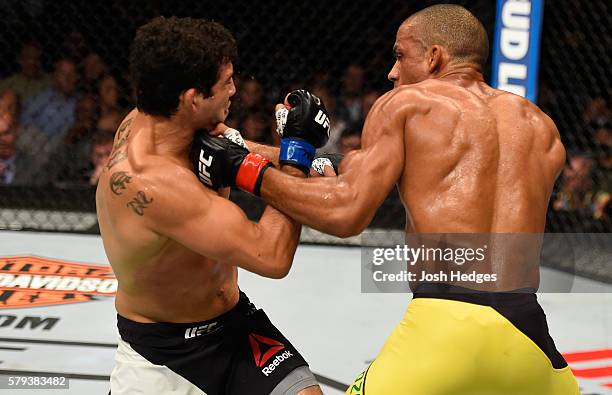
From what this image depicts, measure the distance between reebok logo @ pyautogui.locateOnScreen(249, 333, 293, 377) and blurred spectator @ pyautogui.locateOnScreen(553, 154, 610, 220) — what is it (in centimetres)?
314

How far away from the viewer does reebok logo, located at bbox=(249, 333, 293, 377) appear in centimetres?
195

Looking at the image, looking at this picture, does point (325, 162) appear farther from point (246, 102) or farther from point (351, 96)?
point (351, 96)

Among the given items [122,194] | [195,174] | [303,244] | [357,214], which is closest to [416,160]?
[357,214]

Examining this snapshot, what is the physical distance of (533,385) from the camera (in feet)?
5.65

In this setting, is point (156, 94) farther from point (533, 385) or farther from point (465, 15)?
point (533, 385)

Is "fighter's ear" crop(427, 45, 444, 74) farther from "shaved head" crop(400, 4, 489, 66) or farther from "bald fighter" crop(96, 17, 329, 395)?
"bald fighter" crop(96, 17, 329, 395)

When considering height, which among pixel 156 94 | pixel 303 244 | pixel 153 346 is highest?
pixel 156 94

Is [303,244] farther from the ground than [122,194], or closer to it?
closer to it

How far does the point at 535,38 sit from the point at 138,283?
3.11m

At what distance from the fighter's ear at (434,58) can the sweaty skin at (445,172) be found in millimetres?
108

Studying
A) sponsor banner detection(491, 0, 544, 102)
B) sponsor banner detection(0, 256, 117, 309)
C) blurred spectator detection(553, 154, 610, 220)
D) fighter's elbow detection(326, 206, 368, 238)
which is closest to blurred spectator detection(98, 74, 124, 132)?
sponsor banner detection(0, 256, 117, 309)

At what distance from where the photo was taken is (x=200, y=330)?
1.96 meters

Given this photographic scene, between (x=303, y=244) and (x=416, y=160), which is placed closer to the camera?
(x=416, y=160)

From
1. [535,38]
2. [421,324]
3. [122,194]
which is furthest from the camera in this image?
[535,38]
